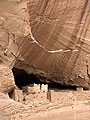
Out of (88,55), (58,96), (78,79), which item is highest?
(88,55)

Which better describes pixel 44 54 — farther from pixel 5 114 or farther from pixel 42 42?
pixel 5 114

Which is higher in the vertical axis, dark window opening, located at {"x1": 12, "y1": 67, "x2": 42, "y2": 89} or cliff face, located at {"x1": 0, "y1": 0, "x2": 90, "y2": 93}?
cliff face, located at {"x1": 0, "y1": 0, "x2": 90, "y2": 93}

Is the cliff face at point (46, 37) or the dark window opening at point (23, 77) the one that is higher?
the cliff face at point (46, 37)

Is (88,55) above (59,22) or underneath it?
underneath

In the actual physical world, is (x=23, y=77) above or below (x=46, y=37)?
below

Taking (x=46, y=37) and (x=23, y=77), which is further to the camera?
(x=23, y=77)

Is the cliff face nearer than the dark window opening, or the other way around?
the cliff face

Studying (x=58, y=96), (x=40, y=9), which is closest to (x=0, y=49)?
(x=40, y=9)

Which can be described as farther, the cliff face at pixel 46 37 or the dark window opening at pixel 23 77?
the dark window opening at pixel 23 77
